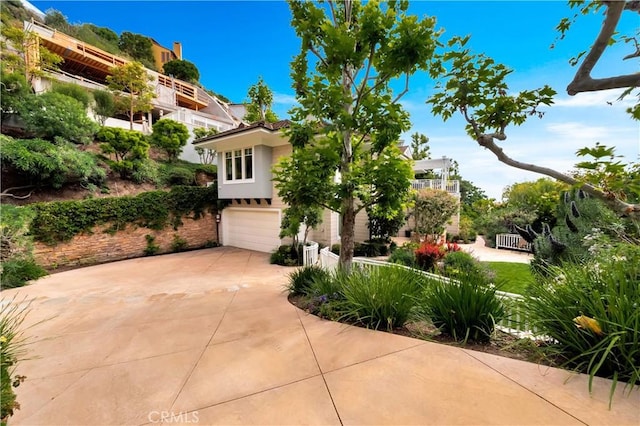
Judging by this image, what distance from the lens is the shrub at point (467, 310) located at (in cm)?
292

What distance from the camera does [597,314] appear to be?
85.0 inches

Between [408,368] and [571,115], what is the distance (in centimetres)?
439

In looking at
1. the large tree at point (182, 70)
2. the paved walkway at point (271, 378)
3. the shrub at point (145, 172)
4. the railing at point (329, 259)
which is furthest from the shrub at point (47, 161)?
the large tree at point (182, 70)

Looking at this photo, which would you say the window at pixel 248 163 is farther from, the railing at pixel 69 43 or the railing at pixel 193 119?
the railing at pixel 69 43

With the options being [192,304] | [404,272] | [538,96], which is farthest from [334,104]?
[192,304]

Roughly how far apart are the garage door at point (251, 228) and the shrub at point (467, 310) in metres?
8.75

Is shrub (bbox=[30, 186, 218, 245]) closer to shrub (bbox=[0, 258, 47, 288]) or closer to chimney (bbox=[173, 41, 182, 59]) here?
shrub (bbox=[0, 258, 47, 288])

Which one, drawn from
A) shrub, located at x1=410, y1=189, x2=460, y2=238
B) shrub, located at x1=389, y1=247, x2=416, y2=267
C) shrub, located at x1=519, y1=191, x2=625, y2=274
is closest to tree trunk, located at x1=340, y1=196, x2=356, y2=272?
shrub, located at x1=389, y1=247, x2=416, y2=267

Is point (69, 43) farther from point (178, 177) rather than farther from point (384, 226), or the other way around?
point (384, 226)

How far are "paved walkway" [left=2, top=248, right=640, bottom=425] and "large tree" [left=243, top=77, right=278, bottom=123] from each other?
16518 mm

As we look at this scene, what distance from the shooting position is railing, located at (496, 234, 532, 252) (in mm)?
13628

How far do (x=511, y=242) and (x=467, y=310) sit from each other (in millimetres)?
14745

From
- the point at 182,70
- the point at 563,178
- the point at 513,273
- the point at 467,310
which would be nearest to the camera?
the point at 563,178

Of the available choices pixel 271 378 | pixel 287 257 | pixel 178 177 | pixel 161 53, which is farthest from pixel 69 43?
pixel 271 378
